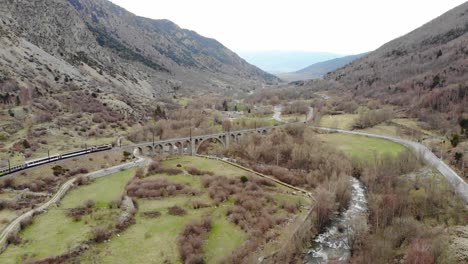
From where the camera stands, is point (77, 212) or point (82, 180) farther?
point (82, 180)

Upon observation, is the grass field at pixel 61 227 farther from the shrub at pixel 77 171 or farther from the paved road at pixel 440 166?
the paved road at pixel 440 166

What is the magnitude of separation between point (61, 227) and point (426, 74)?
441 feet

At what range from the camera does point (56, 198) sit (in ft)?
121

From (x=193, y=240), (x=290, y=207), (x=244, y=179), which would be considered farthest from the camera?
(x=244, y=179)

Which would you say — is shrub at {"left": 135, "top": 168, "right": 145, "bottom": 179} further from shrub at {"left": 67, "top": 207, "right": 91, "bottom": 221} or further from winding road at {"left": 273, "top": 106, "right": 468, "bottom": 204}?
winding road at {"left": 273, "top": 106, "right": 468, "bottom": 204}

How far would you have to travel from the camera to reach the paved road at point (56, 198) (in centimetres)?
2809

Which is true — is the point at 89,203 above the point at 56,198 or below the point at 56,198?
below

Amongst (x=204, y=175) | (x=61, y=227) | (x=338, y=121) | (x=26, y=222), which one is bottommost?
(x=204, y=175)

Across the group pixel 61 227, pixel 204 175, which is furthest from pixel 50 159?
pixel 204 175

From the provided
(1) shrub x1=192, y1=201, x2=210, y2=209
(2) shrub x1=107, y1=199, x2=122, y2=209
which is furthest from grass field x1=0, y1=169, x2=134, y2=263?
(1) shrub x1=192, y1=201, x2=210, y2=209

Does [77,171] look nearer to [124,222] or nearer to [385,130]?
[124,222]

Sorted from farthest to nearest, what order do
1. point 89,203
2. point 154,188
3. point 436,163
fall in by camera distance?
point 436,163 → point 154,188 → point 89,203

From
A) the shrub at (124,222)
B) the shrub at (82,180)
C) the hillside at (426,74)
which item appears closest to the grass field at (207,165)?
the shrub at (82,180)

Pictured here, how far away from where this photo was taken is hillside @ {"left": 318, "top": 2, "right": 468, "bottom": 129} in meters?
96.1
